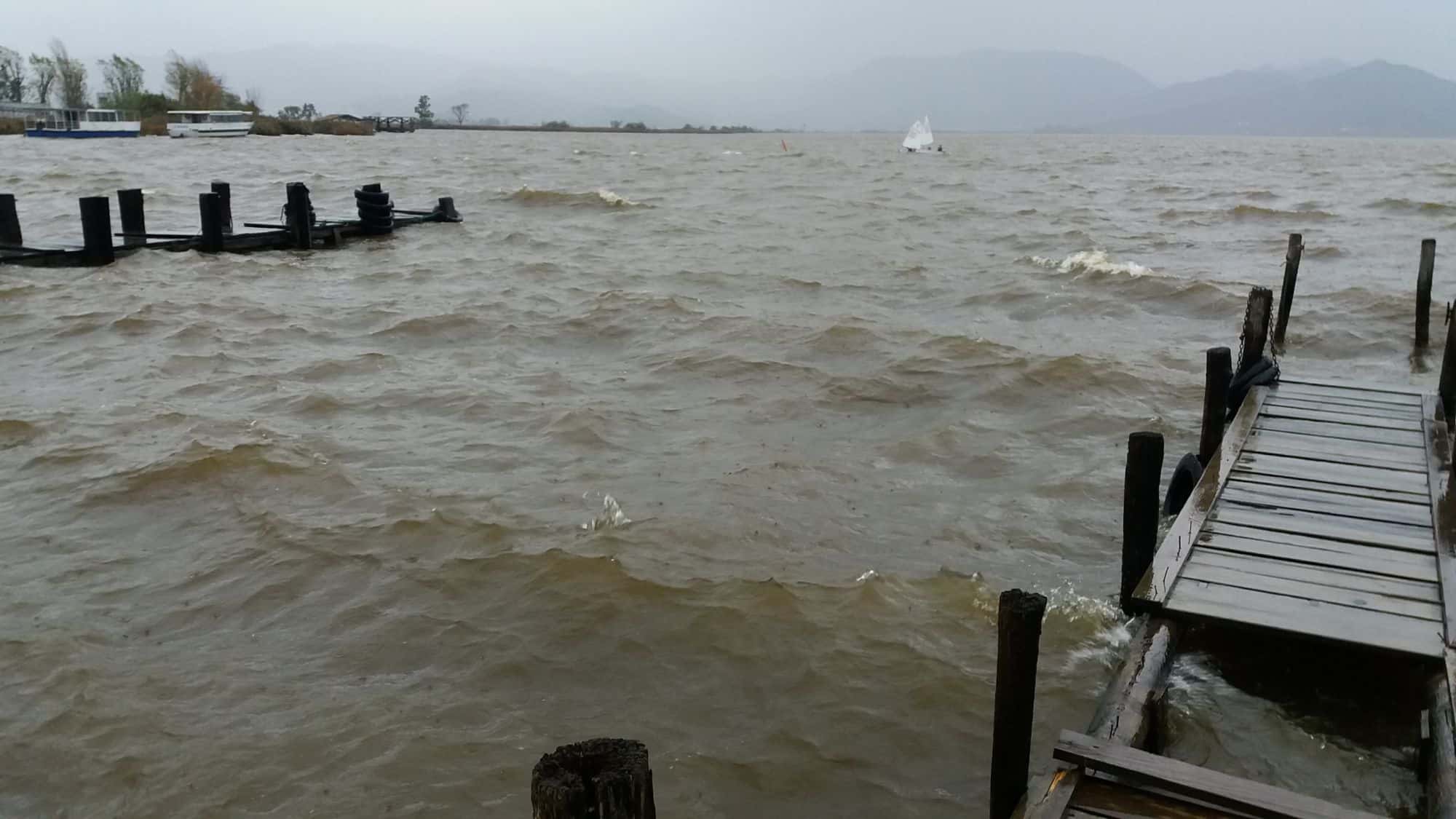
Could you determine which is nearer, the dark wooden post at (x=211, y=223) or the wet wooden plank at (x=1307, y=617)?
the wet wooden plank at (x=1307, y=617)

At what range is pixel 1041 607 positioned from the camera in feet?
13.1

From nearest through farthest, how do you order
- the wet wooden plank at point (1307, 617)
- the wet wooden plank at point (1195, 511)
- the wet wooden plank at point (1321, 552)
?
the wet wooden plank at point (1307, 617) < the wet wooden plank at point (1195, 511) < the wet wooden plank at point (1321, 552)

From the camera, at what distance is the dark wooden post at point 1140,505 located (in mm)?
6078

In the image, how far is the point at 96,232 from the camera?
19.1m

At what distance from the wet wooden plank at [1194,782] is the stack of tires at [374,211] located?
22947mm

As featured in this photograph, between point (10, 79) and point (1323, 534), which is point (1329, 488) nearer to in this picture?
point (1323, 534)

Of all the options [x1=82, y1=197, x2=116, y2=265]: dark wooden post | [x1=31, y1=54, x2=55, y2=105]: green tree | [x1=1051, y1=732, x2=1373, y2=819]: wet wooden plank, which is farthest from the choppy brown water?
[x1=31, y1=54, x2=55, y2=105]: green tree

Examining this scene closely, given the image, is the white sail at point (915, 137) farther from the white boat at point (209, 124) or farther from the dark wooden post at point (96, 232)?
the dark wooden post at point (96, 232)

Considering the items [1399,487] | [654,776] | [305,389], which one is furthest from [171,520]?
[1399,487]

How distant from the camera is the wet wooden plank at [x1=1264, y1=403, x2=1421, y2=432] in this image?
9.06 m

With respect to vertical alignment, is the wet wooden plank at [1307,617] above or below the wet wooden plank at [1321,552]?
below

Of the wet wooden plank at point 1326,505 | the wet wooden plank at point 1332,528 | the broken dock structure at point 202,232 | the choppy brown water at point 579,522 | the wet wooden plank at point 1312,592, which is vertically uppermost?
the broken dock structure at point 202,232

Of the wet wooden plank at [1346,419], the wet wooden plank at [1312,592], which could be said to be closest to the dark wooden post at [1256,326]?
the wet wooden plank at [1346,419]

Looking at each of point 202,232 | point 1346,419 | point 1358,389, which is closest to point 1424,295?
point 1358,389
